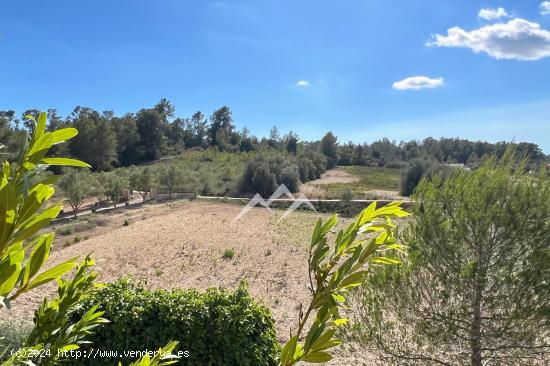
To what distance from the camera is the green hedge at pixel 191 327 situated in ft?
14.7

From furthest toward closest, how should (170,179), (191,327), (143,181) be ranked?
1. (170,179)
2. (143,181)
3. (191,327)

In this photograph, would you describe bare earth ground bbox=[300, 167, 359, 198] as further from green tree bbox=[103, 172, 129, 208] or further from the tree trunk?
the tree trunk

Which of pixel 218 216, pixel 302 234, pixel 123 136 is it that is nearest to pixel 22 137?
pixel 302 234

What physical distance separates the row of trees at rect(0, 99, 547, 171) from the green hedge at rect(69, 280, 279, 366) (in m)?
31.6

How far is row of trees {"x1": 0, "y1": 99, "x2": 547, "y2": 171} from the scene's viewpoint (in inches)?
1615

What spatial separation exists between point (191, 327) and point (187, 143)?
66.7 metres

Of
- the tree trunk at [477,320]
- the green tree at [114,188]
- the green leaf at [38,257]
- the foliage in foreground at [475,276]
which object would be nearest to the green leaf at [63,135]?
the green leaf at [38,257]

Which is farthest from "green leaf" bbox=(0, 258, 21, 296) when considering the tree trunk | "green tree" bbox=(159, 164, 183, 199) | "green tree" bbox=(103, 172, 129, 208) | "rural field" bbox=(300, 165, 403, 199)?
"green tree" bbox=(159, 164, 183, 199)

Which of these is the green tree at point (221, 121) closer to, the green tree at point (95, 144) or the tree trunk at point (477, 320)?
the green tree at point (95, 144)

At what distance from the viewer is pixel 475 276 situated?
191 inches

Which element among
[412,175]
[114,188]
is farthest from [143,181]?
[412,175]

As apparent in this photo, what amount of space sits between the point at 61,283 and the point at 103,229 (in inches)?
769

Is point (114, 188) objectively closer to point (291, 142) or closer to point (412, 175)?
point (412, 175)

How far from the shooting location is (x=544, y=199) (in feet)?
15.3
